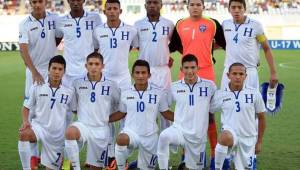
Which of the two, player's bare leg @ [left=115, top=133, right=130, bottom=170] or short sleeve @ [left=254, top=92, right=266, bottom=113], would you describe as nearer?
player's bare leg @ [left=115, top=133, right=130, bottom=170]

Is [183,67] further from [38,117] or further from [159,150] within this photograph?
[38,117]

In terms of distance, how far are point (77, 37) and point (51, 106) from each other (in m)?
0.88

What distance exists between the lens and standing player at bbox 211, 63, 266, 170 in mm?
5344

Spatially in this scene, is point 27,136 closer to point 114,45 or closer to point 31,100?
point 31,100

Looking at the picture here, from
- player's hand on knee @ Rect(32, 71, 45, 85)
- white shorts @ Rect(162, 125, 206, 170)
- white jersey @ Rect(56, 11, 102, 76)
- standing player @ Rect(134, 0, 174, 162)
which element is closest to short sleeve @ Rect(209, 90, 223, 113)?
white shorts @ Rect(162, 125, 206, 170)

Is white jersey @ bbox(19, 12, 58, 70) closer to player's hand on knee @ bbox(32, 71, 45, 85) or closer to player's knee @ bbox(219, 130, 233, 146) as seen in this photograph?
player's hand on knee @ bbox(32, 71, 45, 85)

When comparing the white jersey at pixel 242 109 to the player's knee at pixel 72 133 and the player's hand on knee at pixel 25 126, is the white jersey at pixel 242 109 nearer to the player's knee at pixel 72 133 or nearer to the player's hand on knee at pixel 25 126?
the player's knee at pixel 72 133

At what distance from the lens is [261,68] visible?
659 inches

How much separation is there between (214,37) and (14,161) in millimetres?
2471

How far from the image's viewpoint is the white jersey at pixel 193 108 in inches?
215

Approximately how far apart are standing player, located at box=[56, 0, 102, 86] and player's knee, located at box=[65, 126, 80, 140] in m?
0.86

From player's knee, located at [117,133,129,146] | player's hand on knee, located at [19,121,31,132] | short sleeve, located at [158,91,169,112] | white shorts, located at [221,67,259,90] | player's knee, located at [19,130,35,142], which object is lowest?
player's knee, located at [117,133,129,146]

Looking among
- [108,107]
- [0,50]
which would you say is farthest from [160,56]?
[0,50]

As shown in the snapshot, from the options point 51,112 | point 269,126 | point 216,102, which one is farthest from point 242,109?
point 269,126
